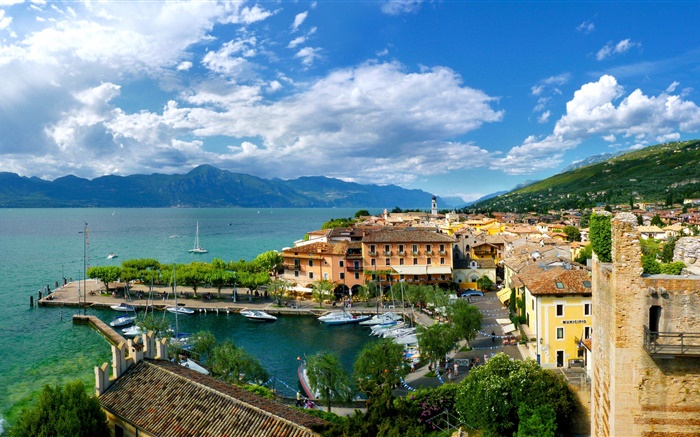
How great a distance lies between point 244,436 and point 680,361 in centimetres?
1428

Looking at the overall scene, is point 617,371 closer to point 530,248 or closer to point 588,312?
point 588,312

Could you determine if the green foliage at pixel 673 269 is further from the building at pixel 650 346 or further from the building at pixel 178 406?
the building at pixel 178 406

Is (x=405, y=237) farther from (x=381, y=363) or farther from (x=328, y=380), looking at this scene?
(x=328, y=380)

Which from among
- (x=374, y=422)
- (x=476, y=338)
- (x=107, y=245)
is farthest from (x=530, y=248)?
(x=107, y=245)

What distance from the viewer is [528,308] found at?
3681 cm

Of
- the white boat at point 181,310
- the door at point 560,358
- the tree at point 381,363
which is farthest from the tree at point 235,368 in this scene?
the white boat at point 181,310

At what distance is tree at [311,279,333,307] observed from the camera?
59.7m

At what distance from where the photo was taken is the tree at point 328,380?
2730 cm

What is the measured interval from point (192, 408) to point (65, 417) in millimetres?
4516

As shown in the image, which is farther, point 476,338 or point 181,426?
point 476,338

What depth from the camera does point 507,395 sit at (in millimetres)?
21734

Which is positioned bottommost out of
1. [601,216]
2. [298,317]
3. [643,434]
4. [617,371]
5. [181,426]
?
[298,317]

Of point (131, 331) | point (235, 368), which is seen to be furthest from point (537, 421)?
point (131, 331)

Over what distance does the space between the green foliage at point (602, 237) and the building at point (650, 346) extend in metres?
2.14
